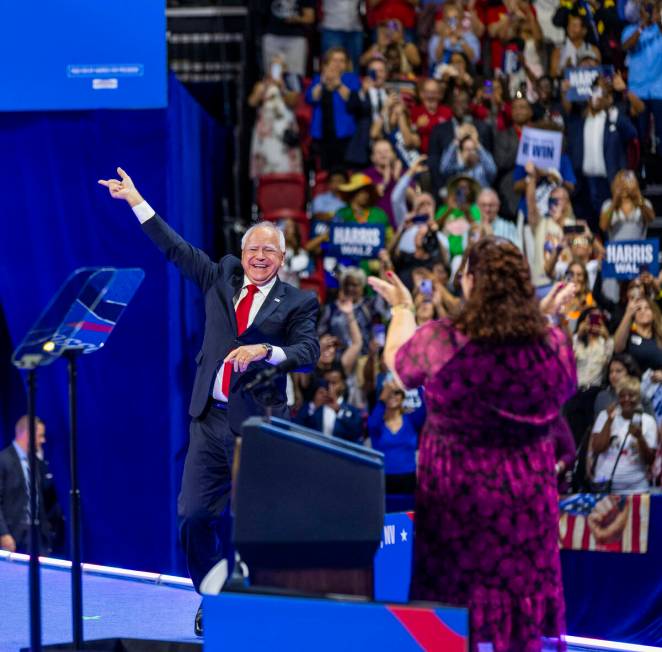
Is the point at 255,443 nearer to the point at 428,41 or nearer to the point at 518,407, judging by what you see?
the point at 518,407

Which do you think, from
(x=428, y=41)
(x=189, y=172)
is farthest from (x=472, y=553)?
(x=428, y=41)

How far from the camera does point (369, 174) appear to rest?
8141mm

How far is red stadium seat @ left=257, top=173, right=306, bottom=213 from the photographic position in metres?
8.13

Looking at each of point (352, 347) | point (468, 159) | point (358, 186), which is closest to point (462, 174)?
point (468, 159)

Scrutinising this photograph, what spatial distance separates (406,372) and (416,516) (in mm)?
380

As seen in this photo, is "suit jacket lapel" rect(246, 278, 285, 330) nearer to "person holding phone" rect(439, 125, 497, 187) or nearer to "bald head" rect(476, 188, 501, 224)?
"bald head" rect(476, 188, 501, 224)

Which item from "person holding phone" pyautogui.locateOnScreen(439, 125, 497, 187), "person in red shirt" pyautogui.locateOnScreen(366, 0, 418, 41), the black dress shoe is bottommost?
the black dress shoe

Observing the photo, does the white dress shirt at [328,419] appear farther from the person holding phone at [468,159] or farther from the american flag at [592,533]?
the person holding phone at [468,159]

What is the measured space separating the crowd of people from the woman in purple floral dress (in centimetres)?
395

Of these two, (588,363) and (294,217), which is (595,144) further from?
(294,217)

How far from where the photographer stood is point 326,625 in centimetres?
279

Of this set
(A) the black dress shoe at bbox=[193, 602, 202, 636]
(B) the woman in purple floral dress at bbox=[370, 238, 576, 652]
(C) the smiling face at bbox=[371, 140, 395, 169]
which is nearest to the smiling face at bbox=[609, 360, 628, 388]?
(C) the smiling face at bbox=[371, 140, 395, 169]

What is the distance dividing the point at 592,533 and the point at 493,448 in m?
4.10

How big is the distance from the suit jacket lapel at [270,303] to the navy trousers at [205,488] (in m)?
0.33
